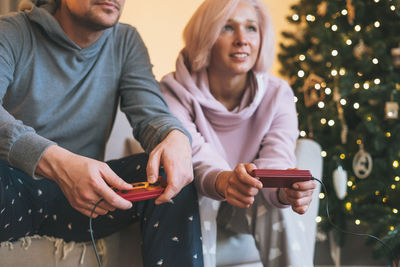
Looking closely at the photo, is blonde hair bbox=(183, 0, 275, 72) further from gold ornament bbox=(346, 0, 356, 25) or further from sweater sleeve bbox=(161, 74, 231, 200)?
gold ornament bbox=(346, 0, 356, 25)

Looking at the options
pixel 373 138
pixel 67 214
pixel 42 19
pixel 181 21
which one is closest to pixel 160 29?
pixel 181 21

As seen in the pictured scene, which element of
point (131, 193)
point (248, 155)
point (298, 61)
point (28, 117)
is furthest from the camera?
point (298, 61)

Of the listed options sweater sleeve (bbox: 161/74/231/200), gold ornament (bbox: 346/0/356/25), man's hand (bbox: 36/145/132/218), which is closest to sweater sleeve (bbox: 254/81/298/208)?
sweater sleeve (bbox: 161/74/231/200)

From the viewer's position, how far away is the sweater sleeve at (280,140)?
4.03 feet

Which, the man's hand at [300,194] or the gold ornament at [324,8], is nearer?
Result: the man's hand at [300,194]

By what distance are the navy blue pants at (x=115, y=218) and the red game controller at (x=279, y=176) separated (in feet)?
0.57

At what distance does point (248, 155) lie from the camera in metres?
1.34

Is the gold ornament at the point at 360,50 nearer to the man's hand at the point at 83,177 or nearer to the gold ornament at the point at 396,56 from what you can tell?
the gold ornament at the point at 396,56

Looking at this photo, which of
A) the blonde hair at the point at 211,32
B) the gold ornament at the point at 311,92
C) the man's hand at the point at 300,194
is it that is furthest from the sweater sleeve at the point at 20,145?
the gold ornament at the point at 311,92

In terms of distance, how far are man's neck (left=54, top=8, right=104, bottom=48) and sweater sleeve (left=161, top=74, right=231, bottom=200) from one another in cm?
29

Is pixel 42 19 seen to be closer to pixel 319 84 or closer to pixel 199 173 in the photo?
pixel 199 173

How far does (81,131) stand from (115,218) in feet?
0.84

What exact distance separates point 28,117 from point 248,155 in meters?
0.60

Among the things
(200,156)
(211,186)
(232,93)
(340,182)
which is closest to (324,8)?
(340,182)
